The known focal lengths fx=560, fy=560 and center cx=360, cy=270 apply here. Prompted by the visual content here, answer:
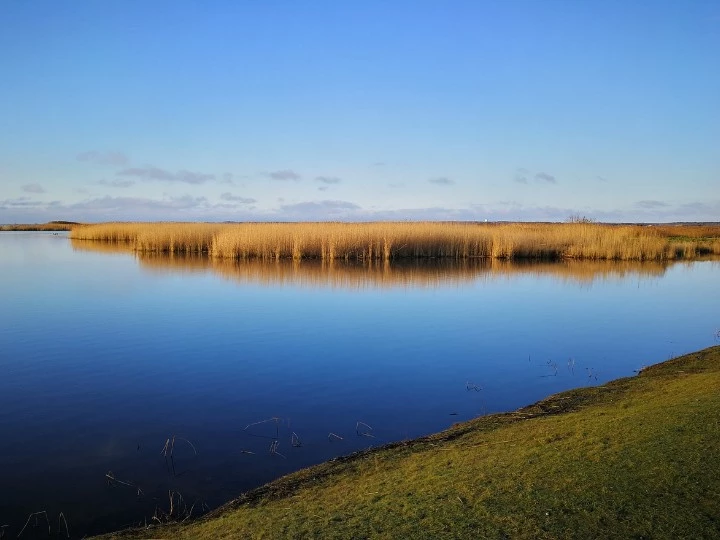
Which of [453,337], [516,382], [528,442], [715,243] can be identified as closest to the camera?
[528,442]

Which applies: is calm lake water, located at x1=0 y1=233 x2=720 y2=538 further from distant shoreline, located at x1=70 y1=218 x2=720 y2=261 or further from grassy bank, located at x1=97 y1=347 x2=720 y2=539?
distant shoreline, located at x1=70 y1=218 x2=720 y2=261

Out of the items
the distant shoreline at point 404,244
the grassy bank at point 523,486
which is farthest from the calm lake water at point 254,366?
the distant shoreline at point 404,244

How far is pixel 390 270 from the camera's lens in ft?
64.6

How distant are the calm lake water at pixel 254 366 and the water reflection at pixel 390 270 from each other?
425 mm

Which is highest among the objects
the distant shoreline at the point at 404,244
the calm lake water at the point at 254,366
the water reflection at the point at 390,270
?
the distant shoreline at the point at 404,244

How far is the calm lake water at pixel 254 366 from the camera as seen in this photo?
4.47 meters

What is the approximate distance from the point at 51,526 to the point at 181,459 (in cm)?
115

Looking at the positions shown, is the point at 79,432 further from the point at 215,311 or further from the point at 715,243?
the point at 715,243

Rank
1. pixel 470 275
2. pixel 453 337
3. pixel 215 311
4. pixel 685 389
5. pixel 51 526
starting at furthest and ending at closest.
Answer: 1. pixel 470 275
2. pixel 215 311
3. pixel 453 337
4. pixel 685 389
5. pixel 51 526

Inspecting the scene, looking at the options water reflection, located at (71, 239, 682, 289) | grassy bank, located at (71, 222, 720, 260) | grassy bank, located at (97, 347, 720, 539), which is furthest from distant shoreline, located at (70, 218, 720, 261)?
grassy bank, located at (97, 347, 720, 539)

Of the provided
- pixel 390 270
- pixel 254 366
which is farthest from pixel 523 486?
pixel 390 270

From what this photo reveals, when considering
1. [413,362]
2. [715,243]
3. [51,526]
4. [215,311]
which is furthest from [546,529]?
[715,243]

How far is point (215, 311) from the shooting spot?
1167 centimetres

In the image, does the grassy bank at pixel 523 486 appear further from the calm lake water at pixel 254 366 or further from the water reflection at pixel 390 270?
the water reflection at pixel 390 270
